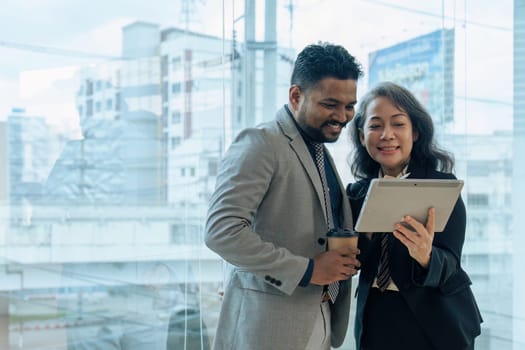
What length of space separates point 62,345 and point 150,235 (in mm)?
619

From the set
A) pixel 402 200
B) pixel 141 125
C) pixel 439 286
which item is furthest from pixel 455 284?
pixel 141 125

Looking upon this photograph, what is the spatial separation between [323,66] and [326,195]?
37cm

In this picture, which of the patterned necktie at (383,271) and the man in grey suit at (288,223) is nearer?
the man in grey suit at (288,223)

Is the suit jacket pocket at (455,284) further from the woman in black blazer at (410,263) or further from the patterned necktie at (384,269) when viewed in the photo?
the patterned necktie at (384,269)

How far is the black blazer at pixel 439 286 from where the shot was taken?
73.6 inches

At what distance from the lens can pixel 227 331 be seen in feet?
6.19

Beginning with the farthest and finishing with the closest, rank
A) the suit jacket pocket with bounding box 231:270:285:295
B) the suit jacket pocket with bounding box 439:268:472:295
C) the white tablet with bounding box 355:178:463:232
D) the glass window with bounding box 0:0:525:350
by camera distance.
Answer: the glass window with bounding box 0:0:525:350
the suit jacket pocket with bounding box 439:268:472:295
the suit jacket pocket with bounding box 231:270:285:295
the white tablet with bounding box 355:178:463:232

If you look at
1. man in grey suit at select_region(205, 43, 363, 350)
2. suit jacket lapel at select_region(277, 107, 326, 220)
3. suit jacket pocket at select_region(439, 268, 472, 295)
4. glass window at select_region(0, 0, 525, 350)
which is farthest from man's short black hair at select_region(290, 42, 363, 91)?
glass window at select_region(0, 0, 525, 350)

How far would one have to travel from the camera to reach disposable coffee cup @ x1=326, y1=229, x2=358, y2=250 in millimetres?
1745

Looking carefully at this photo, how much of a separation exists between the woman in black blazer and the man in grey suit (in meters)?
0.11

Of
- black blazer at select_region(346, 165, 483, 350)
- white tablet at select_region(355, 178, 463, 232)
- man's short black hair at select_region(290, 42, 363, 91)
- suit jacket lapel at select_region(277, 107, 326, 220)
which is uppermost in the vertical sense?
man's short black hair at select_region(290, 42, 363, 91)

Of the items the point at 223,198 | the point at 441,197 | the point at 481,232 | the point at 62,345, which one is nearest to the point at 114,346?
the point at 62,345

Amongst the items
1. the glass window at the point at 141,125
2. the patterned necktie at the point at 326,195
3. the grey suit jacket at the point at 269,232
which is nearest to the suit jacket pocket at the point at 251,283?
the grey suit jacket at the point at 269,232

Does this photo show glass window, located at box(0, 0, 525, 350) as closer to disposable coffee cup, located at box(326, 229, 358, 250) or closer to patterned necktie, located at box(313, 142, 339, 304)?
patterned necktie, located at box(313, 142, 339, 304)
